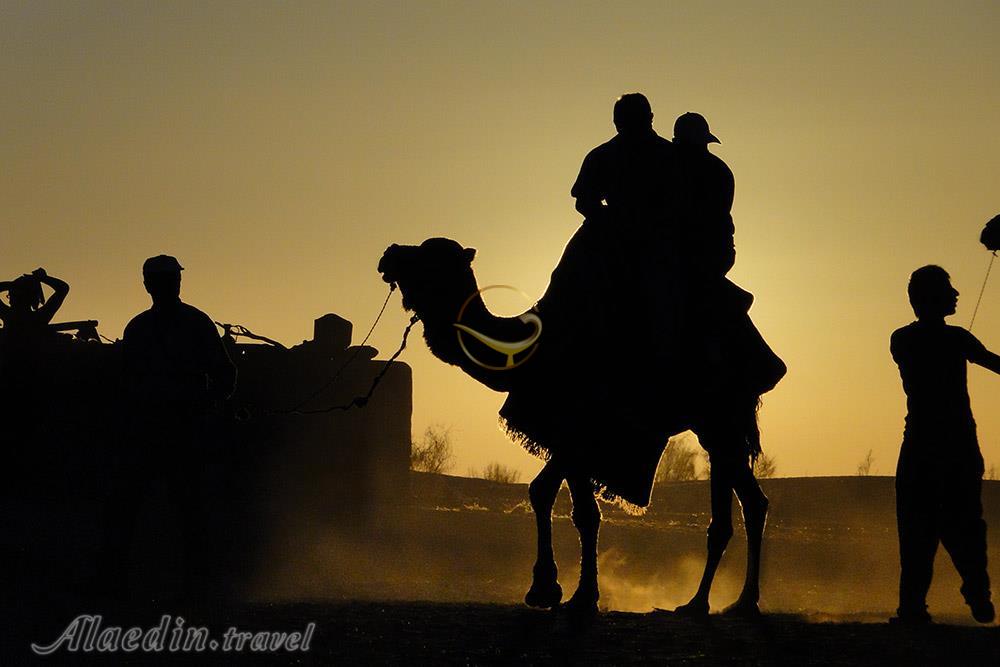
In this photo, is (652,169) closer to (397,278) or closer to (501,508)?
(397,278)

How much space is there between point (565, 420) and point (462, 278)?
1111mm

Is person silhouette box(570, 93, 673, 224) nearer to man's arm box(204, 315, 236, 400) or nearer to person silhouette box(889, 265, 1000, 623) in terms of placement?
person silhouette box(889, 265, 1000, 623)

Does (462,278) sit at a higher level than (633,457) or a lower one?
higher

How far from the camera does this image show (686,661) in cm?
909

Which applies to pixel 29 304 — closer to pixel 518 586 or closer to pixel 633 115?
pixel 518 586

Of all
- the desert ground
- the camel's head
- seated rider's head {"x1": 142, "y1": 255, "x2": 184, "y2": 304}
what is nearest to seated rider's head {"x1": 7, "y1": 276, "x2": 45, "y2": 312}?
the desert ground

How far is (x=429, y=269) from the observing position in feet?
39.2

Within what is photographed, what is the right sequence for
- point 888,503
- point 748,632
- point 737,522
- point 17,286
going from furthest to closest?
point 888,503 < point 737,522 < point 17,286 < point 748,632

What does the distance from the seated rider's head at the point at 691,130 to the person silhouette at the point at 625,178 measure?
57 centimetres

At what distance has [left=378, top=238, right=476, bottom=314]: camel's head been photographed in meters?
12.0

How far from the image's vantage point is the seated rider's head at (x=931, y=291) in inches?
483

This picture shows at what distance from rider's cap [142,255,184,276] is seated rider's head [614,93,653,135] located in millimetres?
3241

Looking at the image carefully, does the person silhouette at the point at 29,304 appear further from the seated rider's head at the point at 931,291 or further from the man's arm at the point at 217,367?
the seated rider's head at the point at 931,291

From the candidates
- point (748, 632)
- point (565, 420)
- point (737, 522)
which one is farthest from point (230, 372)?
point (737, 522)
